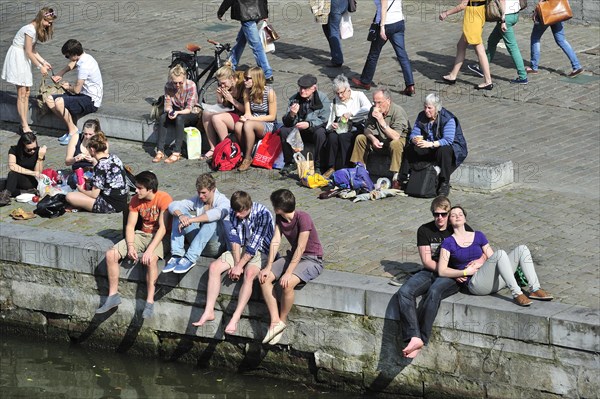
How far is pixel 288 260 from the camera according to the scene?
11.0 metres

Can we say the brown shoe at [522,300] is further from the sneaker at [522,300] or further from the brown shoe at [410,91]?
the brown shoe at [410,91]

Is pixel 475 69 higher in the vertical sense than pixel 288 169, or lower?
higher

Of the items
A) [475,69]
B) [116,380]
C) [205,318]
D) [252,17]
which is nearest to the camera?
[205,318]

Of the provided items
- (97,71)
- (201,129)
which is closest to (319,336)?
(201,129)

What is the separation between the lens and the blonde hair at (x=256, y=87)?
13.9m

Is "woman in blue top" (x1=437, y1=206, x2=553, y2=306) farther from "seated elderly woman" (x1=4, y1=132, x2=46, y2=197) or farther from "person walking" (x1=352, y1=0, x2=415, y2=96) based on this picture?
"person walking" (x1=352, y1=0, x2=415, y2=96)

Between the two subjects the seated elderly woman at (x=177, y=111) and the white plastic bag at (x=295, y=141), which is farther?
the seated elderly woman at (x=177, y=111)

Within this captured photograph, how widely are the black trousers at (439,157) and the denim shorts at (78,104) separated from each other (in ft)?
13.6

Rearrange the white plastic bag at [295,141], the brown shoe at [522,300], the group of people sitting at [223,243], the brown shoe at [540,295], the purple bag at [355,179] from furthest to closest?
the white plastic bag at [295,141]
the purple bag at [355,179]
the group of people sitting at [223,243]
the brown shoe at [540,295]
the brown shoe at [522,300]

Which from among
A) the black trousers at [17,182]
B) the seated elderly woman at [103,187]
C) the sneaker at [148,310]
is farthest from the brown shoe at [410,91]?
the sneaker at [148,310]

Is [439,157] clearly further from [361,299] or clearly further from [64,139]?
[64,139]

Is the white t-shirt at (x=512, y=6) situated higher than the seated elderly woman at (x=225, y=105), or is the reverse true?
the white t-shirt at (x=512, y=6)

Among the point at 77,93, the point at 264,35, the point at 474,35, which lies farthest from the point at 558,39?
the point at 77,93

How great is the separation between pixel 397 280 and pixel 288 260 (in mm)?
936
